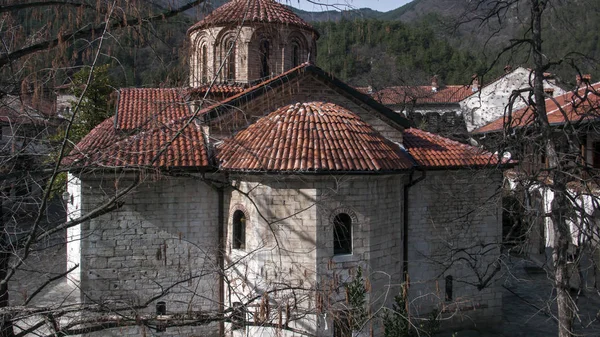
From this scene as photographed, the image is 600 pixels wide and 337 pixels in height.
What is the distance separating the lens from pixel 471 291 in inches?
367

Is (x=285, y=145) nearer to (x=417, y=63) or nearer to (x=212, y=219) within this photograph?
(x=212, y=219)

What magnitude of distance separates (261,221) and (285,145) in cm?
125

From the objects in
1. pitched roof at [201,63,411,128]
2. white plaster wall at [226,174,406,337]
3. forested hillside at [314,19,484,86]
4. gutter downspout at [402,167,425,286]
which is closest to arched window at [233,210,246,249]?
white plaster wall at [226,174,406,337]

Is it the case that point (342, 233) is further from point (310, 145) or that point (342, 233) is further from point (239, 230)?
point (239, 230)

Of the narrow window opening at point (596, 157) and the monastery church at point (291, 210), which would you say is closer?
the monastery church at point (291, 210)

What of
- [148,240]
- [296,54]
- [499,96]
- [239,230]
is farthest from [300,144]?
[499,96]

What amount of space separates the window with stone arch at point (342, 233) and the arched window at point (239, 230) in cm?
161

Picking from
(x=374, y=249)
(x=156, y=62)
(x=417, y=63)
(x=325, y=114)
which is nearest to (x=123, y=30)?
(x=156, y=62)

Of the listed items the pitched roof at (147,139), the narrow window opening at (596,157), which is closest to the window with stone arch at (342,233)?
the pitched roof at (147,139)

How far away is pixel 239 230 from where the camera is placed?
7.98 metres

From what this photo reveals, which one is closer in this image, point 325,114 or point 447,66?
point 325,114

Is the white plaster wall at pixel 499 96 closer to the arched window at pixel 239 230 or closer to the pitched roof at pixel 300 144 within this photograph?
the pitched roof at pixel 300 144

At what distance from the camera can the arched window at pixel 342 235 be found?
728 cm

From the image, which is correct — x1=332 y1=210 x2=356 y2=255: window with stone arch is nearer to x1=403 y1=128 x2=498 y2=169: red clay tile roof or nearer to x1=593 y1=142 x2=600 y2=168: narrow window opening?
x1=403 y1=128 x2=498 y2=169: red clay tile roof
